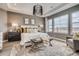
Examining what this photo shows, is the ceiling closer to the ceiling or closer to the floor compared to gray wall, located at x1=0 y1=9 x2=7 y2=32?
closer to the ceiling

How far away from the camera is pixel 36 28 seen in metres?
3.44

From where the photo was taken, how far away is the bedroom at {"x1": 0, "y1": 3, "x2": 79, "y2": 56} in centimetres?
330

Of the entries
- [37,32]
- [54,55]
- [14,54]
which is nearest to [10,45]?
[14,54]

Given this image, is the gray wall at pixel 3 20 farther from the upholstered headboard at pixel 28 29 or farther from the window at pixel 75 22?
the window at pixel 75 22

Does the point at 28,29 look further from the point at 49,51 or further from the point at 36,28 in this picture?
the point at 49,51

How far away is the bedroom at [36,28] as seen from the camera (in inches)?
130

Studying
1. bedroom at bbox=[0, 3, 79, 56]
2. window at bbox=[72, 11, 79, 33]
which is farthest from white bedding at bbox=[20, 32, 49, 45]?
window at bbox=[72, 11, 79, 33]

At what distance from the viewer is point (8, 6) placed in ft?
10.5

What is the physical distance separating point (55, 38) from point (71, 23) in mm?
847

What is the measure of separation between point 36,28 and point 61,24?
0.99m

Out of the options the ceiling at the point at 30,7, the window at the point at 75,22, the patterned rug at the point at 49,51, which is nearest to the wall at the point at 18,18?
the ceiling at the point at 30,7

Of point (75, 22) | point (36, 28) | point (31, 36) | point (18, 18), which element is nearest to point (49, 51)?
point (31, 36)

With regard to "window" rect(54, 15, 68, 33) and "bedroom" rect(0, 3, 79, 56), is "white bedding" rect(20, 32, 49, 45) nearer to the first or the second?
"bedroom" rect(0, 3, 79, 56)

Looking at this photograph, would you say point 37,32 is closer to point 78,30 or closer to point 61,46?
point 61,46
